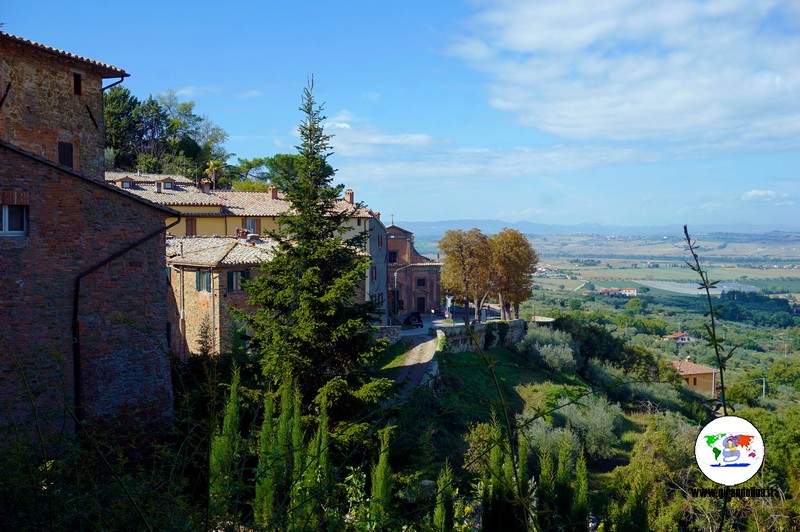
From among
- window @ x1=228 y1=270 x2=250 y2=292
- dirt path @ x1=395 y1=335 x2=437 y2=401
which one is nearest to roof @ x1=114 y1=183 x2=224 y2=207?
window @ x1=228 y1=270 x2=250 y2=292

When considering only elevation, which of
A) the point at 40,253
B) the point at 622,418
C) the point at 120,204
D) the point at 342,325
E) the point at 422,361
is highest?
the point at 120,204

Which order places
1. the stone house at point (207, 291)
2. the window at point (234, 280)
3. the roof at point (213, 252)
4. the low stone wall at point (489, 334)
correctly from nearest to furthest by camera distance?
the stone house at point (207, 291), the window at point (234, 280), the roof at point (213, 252), the low stone wall at point (489, 334)

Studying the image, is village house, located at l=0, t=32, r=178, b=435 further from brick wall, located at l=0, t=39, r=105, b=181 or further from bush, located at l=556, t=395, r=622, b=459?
bush, located at l=556, t=395, r=622, b=459

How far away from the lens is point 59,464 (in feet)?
12.4

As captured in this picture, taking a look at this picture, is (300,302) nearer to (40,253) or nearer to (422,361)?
(40,253)

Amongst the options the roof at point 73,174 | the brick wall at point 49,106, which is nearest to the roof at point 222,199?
the brick wall at point 49,106

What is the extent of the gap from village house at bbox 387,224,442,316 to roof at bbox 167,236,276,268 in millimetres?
22635

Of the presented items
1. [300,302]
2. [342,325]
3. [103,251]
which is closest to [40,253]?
[103,251]

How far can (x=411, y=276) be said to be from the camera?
49031 mm

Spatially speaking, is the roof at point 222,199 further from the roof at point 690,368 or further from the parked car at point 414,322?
the roof at point 690,368

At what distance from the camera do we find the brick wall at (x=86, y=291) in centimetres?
1093

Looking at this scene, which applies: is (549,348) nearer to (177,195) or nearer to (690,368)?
(690,368)

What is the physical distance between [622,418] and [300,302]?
2367 cm

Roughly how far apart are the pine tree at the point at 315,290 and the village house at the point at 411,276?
107 ft
